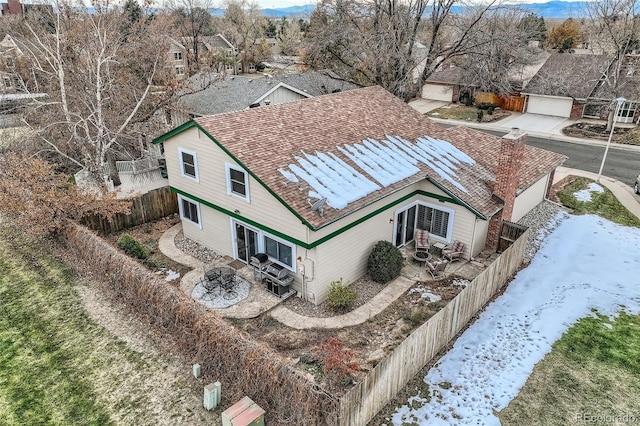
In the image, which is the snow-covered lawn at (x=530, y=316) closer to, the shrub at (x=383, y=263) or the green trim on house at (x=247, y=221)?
the shrub at (x=383, y=263)

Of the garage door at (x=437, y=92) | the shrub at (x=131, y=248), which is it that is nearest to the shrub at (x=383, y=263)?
the shrub at (x=131, y=248)

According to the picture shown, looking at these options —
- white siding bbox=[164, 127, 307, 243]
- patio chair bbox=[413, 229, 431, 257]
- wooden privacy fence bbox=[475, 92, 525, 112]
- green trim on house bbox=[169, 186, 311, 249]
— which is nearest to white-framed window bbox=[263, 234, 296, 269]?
green trim on house bbox=[169, 186, 311, 249]

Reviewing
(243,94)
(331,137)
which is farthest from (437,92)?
(331,137)

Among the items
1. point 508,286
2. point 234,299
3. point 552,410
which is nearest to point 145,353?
point 234,299

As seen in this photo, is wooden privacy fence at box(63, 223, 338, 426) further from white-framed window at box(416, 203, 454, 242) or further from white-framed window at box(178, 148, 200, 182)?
white-framed window at box(416, 203, 454, 242)

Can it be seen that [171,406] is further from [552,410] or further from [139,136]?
[139,136]

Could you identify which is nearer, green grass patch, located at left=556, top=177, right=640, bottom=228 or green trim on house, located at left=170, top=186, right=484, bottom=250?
green trim on house, located at left=170, top=186, right=484, bottom=250

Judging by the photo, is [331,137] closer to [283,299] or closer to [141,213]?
[283,299]
